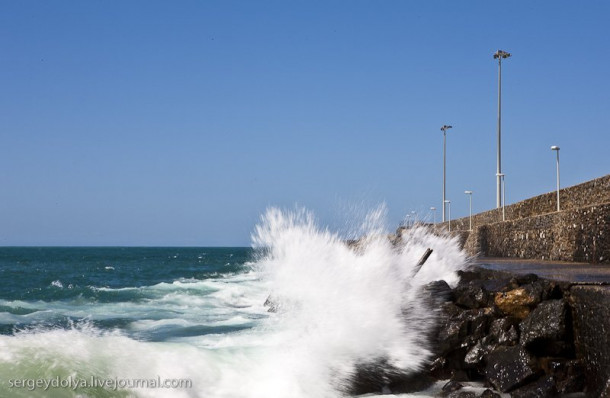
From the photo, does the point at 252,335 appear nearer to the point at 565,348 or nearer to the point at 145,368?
the point at 145,368

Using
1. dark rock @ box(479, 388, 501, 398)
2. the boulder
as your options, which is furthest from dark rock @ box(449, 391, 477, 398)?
the boulder

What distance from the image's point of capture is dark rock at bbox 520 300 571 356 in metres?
5.81

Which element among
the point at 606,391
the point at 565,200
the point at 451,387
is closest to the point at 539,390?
the point at 606,391

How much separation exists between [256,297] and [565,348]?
14.0 metres

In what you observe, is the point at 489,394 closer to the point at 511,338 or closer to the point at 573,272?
the point at 511,338

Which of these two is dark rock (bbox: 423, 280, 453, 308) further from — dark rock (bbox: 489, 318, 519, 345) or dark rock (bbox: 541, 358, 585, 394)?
dark rock (bbox: 541, 358, 585, 394)

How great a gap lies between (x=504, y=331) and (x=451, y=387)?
92 centimetres

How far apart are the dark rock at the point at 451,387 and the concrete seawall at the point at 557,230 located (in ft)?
19.0

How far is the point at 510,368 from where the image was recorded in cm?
580

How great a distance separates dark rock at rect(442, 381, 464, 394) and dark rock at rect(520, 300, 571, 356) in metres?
0.69

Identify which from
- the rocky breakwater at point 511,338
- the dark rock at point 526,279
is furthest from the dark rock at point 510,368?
the dark rock at point 526,279

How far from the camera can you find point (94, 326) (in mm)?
13688

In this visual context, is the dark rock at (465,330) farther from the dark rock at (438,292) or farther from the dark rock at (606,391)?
the dark rock at (606,391)

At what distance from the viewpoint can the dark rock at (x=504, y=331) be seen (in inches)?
250
